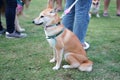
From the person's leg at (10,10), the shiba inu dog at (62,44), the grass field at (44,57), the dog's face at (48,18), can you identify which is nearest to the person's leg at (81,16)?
the grass field at (44,57)

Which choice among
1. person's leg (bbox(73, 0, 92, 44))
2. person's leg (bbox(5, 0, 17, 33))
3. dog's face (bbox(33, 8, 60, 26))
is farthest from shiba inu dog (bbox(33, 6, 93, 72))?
person's leg (bbox(5, 0, 17, 33))

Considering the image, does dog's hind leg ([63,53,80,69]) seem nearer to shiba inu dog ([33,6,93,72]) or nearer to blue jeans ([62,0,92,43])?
shiba inu dog ([33,6,93,72])

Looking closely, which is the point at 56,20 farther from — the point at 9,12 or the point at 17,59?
the point at 9,12

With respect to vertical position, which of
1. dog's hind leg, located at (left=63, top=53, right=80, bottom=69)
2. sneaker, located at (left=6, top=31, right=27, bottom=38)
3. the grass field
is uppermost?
dog's hind leg, located at (left=63, top=53, right=80, bottom=69)

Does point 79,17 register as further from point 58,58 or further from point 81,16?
point 58,58

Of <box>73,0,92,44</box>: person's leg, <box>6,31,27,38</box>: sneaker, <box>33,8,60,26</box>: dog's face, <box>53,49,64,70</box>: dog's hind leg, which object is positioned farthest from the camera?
<box>6,31,27,38</box>: sneaker

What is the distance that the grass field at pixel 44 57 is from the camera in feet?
10.0

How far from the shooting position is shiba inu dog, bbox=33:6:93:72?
3087 millimetres

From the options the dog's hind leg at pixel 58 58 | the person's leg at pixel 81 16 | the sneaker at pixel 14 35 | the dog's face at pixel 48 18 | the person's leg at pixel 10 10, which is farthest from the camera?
the sneaker at pixel 14 35

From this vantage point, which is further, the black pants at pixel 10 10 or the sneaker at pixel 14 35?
the sneaker at pixel 14 35

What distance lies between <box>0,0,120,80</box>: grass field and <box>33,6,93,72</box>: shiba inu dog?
10cm

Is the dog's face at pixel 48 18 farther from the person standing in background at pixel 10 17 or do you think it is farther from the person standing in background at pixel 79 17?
the person standing in background at pixel 10 17

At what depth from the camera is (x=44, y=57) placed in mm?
3604

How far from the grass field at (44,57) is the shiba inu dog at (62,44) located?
0.32 feet
